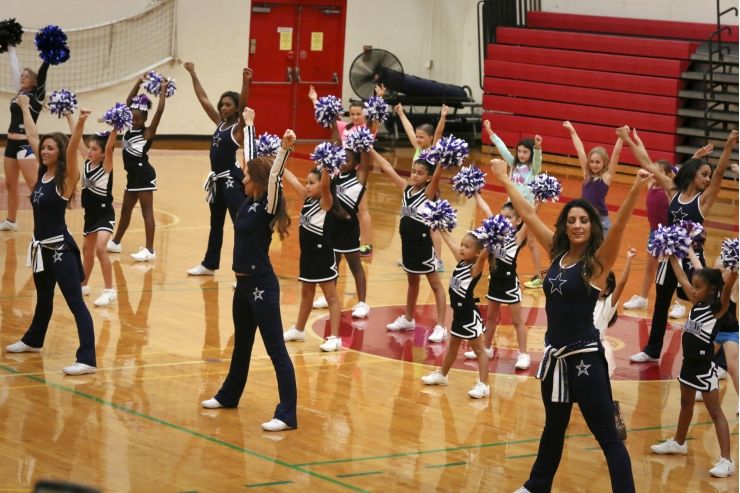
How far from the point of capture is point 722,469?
7.70 metres

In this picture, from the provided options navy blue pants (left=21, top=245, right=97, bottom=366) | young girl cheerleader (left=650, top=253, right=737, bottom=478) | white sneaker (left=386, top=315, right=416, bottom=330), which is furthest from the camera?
white sneaker (left=386, top=315, right=416, bottom=330)

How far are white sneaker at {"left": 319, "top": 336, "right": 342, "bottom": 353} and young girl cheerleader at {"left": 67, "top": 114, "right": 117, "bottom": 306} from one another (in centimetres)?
227

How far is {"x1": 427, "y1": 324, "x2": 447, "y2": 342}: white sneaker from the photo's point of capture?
35.5 ft

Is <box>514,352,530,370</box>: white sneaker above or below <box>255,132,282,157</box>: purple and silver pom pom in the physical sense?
below

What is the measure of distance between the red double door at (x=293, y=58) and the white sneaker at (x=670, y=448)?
17410 millimetres

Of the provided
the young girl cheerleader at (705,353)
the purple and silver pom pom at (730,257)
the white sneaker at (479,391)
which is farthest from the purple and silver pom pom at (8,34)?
the purple and silver pom pom at (730,257)

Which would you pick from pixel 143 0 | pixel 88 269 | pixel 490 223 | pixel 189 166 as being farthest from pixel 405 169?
pixel 490 223

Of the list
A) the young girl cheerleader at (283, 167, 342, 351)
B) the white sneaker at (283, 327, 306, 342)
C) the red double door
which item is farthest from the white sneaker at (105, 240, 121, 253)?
the red double door

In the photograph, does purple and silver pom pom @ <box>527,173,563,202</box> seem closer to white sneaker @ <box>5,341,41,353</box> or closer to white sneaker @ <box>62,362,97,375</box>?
white sneaker @ <box>62,362,97,375</box>

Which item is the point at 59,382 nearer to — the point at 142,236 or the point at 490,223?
the point at 490,223

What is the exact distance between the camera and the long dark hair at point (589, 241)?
253 inches

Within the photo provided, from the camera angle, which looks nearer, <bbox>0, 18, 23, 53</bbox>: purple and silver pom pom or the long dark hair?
the long dark hair

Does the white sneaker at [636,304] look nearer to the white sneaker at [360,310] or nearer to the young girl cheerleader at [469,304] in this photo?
the white sneaker at [360,310]

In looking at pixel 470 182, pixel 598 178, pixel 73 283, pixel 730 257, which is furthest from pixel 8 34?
pixel 730 257
